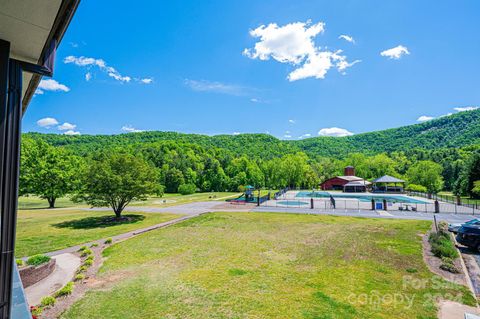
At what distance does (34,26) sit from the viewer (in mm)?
1983

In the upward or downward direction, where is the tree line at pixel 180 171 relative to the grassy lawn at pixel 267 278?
upward

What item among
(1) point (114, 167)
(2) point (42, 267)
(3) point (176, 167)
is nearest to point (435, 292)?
(2) point (42, 267)

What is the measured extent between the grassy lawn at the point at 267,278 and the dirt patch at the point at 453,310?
0.23 m

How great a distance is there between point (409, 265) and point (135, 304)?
10.4 m

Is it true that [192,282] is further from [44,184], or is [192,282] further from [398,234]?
[44,184]

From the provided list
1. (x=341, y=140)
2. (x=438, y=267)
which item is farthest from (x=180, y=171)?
(x=341, y=140)

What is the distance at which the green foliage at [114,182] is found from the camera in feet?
68.5

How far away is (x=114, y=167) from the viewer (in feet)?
72.6

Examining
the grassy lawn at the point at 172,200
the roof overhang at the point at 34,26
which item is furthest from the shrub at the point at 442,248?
the grassy lawn at the point at 172,200

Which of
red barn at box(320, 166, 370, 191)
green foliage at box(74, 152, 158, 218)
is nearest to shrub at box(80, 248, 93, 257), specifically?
green foliage at box(74, 152, 158, 218)

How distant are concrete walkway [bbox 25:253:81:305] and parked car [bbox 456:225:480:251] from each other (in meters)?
17.9

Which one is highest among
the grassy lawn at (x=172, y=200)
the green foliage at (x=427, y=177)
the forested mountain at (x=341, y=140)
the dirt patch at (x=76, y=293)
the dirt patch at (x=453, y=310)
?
the forested mountain at (x=341, y=140)

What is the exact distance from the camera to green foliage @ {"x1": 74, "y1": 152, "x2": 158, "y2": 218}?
20891 mm

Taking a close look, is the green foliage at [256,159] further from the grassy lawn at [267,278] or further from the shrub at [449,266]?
the shrub at [449,266]
